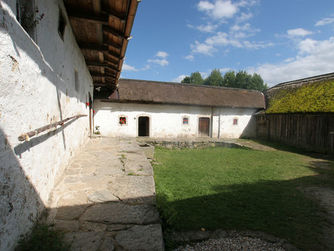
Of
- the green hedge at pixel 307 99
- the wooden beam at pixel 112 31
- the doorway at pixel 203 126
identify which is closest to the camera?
the wooden beam at pixel 112 31

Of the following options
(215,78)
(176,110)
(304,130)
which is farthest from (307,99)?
(215,78)

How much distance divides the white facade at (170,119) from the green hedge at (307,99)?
118 inches

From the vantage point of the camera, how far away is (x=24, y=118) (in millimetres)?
1765

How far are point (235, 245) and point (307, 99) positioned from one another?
1339cm

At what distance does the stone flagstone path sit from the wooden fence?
37.4 feet

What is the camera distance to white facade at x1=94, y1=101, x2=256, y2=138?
13.3 m

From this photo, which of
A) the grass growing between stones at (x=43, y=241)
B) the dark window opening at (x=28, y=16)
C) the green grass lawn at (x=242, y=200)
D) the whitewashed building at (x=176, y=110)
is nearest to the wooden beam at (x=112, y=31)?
the dark window opening at (x=28, y=16)

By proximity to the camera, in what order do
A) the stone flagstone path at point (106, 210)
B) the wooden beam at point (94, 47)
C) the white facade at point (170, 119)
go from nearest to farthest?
the stone flagstone path at point (106, 210), the wooden beam at point (94, 47), the white facade at point (170, 119)

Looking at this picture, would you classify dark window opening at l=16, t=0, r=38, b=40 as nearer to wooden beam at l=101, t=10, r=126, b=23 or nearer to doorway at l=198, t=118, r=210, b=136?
wooden beam at l=101, t=10, r=126, b=23

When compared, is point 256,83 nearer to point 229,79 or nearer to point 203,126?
point 229,79

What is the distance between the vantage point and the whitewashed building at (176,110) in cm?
1341

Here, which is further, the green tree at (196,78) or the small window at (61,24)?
the green tree at (196,78)

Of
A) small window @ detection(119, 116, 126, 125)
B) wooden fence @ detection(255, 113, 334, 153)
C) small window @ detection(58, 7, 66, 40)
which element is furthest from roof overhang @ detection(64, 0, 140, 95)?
wooden fence @ detection(255, 113, 334, 153)

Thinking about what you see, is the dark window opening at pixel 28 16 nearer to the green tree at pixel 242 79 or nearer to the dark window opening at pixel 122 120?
the dark window opening at pixel 122 120
